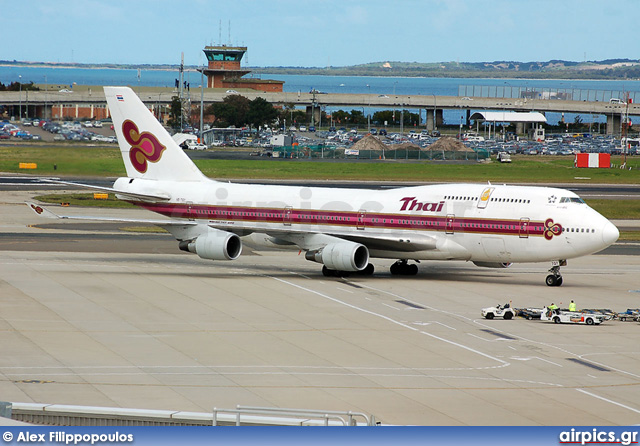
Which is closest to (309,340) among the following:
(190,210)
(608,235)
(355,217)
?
(355,217)

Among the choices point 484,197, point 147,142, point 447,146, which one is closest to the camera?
point 484,197

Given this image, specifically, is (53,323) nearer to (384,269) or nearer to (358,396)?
(358,396)

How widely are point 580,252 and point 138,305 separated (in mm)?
22363

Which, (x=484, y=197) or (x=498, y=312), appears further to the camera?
(x=484, y=197)

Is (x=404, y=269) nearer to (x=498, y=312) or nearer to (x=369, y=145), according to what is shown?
(x=498, y=312)

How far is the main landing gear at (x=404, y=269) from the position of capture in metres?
53.9

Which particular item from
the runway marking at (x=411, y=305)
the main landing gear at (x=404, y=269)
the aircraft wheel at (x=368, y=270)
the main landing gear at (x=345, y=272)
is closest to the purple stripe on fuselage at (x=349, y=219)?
the main landing gear at (x=345, y=272)

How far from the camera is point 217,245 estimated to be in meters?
50.6

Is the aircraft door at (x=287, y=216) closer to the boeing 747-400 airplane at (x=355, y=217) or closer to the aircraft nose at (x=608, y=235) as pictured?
the boeing 747-400 airplane at (x=355, y=217)

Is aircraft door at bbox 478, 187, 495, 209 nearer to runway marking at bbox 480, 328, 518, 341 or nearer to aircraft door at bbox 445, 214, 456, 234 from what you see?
aircraft door at bbox 445, 214, 456, 234

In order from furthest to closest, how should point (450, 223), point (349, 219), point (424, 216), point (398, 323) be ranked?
point (349, 219)
point (424, 216)
point (450, 223)
point (398, 323)

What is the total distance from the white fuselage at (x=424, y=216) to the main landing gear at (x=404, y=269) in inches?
101

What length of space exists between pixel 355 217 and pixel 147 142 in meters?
14.0

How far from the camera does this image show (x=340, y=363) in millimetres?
32938
